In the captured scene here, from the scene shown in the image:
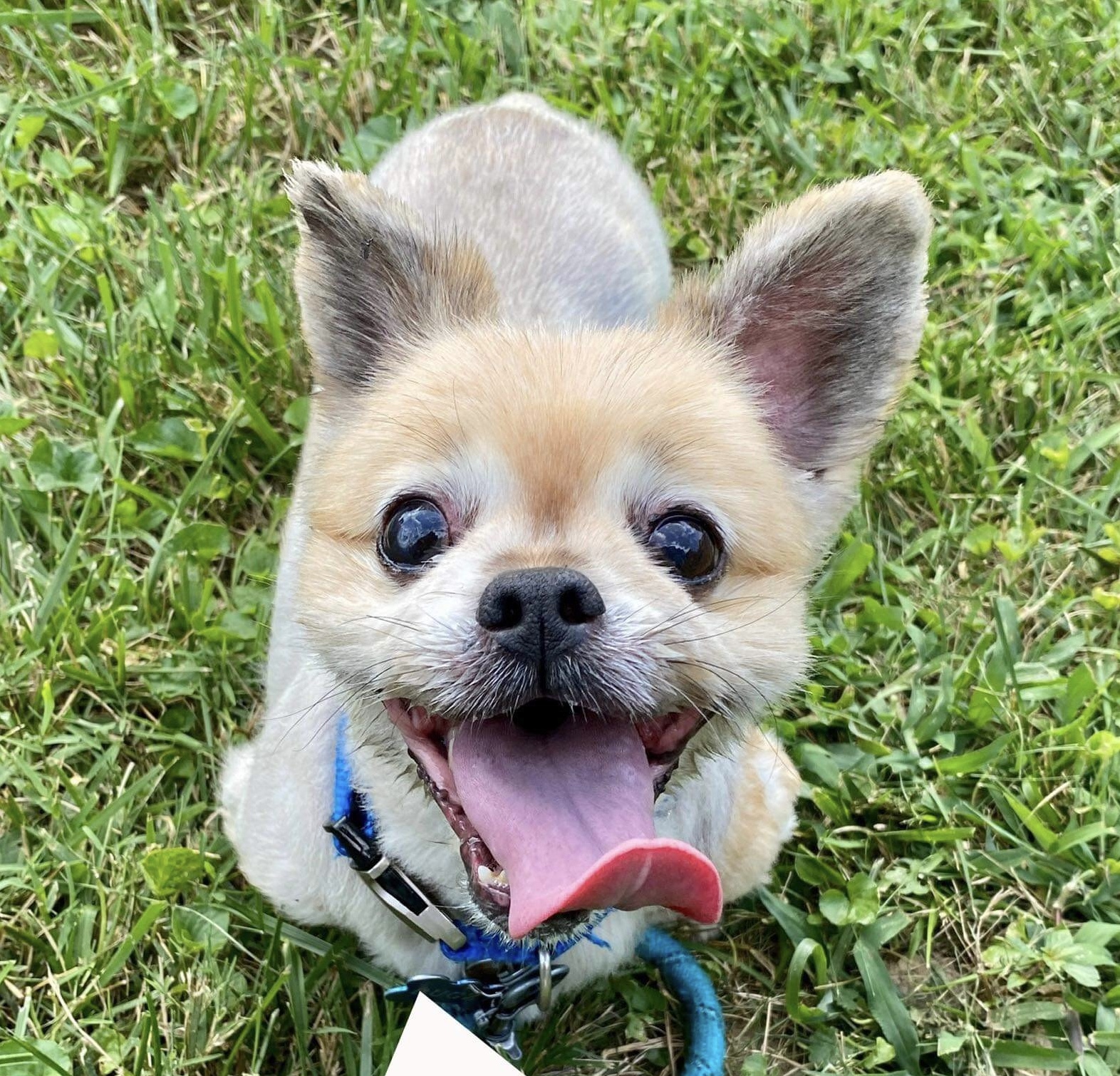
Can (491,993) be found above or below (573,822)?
below

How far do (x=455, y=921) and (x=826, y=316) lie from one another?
158cm

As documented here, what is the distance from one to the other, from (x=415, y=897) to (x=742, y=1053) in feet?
4.04

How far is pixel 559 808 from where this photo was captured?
6.27ft

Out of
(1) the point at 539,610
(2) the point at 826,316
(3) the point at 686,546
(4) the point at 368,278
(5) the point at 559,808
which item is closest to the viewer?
(1) the point at 539,610

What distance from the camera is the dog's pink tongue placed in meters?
1.82

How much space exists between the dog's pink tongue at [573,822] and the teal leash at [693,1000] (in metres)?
0.87

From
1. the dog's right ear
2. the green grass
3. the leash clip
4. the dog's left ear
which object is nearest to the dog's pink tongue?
the leash clip

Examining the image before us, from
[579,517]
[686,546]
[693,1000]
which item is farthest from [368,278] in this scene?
[693,1000]

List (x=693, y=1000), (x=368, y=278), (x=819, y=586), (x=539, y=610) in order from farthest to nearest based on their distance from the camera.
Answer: (x=819, y=586) → (x=693, y=1000) → (x=368, y=278) → (x=539, y=610)

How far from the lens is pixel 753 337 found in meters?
2.49

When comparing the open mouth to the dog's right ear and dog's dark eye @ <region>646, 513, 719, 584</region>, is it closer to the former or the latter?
dog's dark eye @ <region>646, 513, 719, 584</region>

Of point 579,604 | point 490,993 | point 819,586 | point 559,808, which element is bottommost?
point 490,993

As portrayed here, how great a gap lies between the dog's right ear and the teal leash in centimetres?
167

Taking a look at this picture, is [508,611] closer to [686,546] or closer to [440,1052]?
[686,546]
